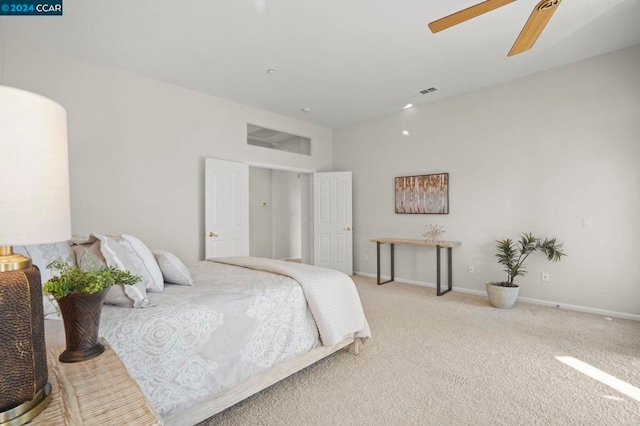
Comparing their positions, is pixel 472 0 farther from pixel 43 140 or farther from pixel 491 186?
pixel 43 140

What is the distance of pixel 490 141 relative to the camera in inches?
176

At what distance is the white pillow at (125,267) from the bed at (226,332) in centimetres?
5

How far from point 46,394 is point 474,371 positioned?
98.9 inches

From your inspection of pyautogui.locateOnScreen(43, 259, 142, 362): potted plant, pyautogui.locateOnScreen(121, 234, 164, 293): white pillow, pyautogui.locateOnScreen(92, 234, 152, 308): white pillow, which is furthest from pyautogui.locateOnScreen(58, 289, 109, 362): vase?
pyautogui.locateOnScreen(121, 234, 164, 293): white pillow

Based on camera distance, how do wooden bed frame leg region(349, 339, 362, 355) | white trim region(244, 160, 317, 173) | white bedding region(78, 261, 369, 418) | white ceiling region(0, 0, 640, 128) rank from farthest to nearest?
white trim region(244, 160, 317, 173), white ceiling region(0, 0, 640, 128), wooden bed frame leg region(349, 339, 362, 355), white bedding region(78, 261, 369, 418)

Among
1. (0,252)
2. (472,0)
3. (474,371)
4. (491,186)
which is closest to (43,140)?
(0,252)

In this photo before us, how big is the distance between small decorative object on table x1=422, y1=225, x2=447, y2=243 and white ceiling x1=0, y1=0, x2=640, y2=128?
6.76 feet

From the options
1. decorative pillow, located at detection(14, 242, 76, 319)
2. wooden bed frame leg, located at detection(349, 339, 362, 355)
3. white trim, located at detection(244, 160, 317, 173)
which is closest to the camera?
decorative pillow, located at detection(14, 242, 76, 319)

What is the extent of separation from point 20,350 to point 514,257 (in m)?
4.77

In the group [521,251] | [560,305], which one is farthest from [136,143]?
[560,305]

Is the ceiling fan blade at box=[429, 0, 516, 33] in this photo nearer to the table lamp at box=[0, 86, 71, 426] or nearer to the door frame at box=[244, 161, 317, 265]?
the table lamp at box=[0, 86, 71, 426]

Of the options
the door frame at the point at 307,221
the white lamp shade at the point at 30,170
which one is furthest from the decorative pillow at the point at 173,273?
the door frame at the point at 307,221

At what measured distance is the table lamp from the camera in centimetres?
66

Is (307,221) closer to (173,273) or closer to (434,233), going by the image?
(434,233)
